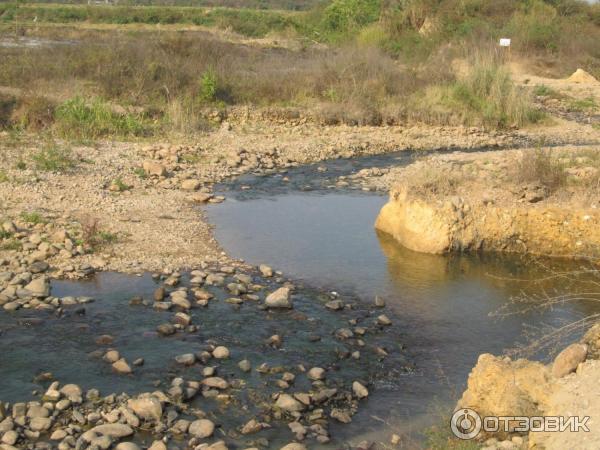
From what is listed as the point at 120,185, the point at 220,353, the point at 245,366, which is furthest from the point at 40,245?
the point at 245,366

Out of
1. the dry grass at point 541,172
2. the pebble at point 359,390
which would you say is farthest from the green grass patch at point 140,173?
the pebble at point 359,390

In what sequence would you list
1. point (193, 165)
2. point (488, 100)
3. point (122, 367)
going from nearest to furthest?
point (122, 367) < point (193, 165) < point (488, 100)

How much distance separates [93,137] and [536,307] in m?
9.80

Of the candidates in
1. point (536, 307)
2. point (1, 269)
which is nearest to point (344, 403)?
point (536, 307)

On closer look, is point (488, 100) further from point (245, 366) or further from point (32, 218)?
point (245, 366)

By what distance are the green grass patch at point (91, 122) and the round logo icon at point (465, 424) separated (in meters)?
10.9

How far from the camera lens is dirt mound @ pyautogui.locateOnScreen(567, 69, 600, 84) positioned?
24344mm

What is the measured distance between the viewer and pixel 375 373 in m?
6.49

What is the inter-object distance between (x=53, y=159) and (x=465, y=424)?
9.03 m

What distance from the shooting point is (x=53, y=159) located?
12.1 metres

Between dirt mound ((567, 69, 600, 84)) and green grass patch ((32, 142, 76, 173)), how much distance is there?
58.5 ft

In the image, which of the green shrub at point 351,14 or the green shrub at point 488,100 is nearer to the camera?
the green shrub at point 488,100

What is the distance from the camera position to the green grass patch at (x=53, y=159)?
39.1 feet

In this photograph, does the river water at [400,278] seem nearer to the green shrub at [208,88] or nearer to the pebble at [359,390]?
the pebble at [359,390]
